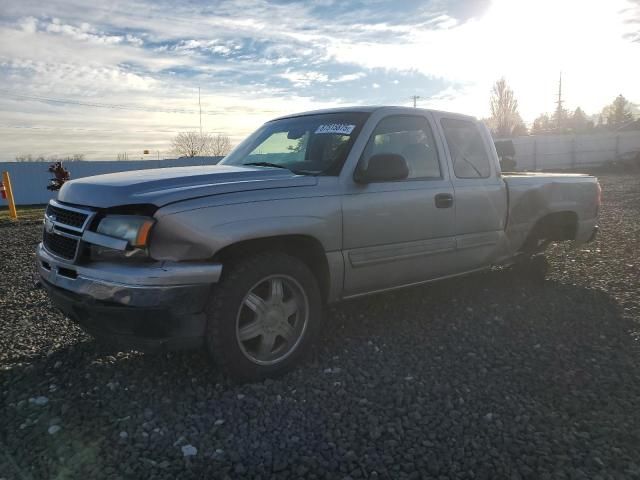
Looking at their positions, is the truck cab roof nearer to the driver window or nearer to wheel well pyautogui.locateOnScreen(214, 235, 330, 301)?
the driver window

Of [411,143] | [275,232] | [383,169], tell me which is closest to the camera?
[275,232]

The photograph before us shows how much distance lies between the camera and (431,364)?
3.76 meters

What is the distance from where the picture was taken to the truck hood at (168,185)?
122 inches

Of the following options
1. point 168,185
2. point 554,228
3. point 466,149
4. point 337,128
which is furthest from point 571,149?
point 168,185

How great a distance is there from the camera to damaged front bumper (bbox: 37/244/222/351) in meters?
2.93

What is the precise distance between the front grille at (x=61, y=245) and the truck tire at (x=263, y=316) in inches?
37.8

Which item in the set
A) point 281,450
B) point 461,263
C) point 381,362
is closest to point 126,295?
point 281,450

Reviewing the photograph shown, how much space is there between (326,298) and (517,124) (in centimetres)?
7792

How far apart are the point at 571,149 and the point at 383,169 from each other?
37.8 m

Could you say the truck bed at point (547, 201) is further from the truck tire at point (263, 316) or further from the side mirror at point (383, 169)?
the truck tire at point (263, 316)

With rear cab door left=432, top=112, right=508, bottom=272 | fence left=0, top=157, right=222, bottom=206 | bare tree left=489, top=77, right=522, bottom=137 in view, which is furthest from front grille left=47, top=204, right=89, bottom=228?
bare tree left=489, top=77, right=522, bottom=137

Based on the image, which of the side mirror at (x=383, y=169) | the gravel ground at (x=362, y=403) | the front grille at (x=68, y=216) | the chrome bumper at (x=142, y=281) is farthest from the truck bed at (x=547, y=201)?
the front grille at (x=68, y=216)

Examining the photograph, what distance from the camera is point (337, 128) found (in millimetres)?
4262

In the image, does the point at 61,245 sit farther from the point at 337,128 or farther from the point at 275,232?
the point at 337,128
